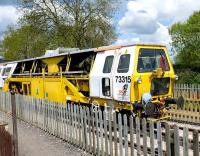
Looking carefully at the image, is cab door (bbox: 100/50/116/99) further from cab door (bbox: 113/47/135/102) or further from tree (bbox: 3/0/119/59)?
tree (bbox: 3/0/119/59)

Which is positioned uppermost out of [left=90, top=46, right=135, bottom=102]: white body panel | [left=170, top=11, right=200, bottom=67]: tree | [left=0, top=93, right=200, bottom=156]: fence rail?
[left=170, top=11, right=200, bottom=67]: tree

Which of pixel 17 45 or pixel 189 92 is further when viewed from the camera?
pixel 17 45

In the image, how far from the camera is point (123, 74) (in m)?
12.4

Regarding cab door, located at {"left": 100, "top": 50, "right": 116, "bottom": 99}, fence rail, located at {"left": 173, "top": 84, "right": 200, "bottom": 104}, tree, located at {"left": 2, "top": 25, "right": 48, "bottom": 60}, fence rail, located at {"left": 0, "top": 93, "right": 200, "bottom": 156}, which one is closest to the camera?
fence rail, located at {"left": 0, "top": 93, "right": 200, "bottom": 156}

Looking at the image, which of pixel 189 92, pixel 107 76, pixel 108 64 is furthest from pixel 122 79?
pixel 189 92

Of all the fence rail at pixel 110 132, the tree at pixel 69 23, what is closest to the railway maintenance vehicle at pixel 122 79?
the fence rail at pixel 110 132

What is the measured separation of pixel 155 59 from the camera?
13211 mm

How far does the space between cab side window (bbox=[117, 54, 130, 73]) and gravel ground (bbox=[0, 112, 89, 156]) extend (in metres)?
2.96

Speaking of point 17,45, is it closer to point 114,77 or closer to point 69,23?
point 69,23

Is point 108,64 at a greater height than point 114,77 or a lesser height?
greater

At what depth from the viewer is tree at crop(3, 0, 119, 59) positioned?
113 feet

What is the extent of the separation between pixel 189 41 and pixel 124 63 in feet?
78.4

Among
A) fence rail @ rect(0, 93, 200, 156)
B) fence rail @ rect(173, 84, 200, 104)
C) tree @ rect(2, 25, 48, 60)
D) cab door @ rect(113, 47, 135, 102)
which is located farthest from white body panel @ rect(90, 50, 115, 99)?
tree @ rect(2, 25, 48, 60)

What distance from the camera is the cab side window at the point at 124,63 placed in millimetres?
12491
